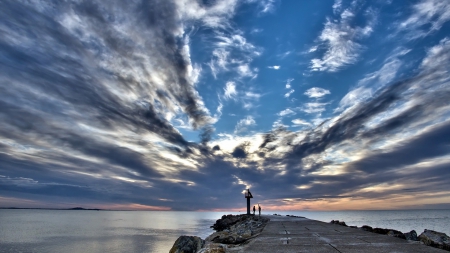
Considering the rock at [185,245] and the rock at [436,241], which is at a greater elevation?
the rock at [436,241]

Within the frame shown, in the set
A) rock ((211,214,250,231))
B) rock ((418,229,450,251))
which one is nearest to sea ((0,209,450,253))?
rock ((211,214,250,231))

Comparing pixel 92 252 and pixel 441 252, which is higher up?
pixel 441 252

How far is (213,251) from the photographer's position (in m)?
8.03

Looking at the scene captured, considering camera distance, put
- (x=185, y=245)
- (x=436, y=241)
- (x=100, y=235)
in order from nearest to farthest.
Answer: (x=436, y=241)
(x=185, y=245)
(x=100, y=235)

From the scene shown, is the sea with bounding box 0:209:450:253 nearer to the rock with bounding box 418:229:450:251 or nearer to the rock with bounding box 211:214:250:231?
the rock with bounding box 211:214:250:231

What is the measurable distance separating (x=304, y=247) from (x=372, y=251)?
200cm

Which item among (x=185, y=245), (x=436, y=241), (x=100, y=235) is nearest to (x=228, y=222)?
(x=100, y=235)

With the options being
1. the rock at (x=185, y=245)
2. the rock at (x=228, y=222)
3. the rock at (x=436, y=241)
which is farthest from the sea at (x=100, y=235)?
the rock at (x=436, y=241)

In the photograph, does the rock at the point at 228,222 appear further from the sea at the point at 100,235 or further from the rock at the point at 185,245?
the rock at the point at 185,245

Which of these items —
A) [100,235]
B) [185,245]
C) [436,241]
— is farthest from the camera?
[100,235]

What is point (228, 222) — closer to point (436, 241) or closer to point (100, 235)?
point (100, 235)

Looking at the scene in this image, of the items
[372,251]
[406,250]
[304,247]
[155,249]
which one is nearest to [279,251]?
[304,247]

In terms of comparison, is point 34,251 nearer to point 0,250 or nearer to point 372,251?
point 0,250

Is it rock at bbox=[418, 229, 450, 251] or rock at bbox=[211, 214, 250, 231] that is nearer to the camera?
rock at bbox=[418, 229, 450, 251]
